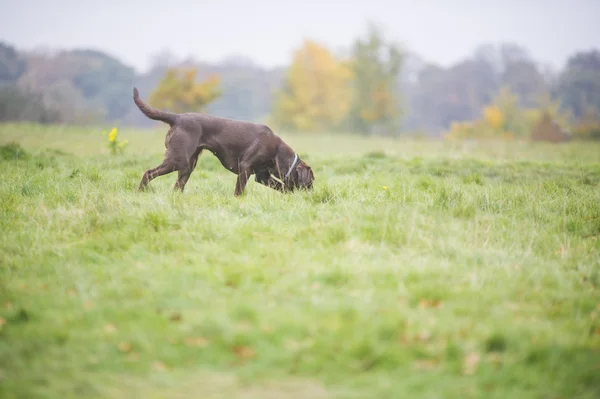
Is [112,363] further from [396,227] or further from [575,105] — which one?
[575,105]

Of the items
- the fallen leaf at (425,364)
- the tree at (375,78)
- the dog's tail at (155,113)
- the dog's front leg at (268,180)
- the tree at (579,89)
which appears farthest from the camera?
the tree at (579,89)

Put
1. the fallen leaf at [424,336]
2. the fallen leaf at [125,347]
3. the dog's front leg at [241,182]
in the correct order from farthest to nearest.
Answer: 1. the dog's front leg at [241,182]
2. the fallen leaf at [424,336]
3. the fallen leaf at [125,347]

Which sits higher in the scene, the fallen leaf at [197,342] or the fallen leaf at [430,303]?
the fallen leaf at [430,303]

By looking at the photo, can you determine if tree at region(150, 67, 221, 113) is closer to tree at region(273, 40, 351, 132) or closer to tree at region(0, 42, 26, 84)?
tree at region(273, 40, 351, 132)

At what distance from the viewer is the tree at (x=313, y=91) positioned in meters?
43.7

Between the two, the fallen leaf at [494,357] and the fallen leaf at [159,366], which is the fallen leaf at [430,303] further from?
the fallen leaf at [159,366]

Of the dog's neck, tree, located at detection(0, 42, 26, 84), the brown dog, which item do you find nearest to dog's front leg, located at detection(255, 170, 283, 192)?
the brown dog

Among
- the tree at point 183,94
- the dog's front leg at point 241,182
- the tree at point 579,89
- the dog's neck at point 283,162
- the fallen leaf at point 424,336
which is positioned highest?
the tree at point 579,89

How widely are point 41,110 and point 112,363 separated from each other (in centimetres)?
3461

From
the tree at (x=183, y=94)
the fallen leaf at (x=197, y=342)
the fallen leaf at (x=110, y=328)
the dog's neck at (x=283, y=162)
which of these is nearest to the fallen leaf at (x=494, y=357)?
the fallen leaf at (x=197, y=342)

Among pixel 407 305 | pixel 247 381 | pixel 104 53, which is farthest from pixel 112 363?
pixel 104 53

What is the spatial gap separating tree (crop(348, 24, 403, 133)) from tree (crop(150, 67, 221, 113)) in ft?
42.2

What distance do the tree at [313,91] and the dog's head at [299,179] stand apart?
1415 inches

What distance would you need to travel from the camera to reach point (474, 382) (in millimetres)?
2959
